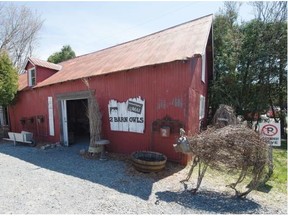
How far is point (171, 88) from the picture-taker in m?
7.02

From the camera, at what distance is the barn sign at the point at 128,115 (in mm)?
7717

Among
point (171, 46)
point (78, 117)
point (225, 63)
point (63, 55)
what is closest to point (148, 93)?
point (171, 46)

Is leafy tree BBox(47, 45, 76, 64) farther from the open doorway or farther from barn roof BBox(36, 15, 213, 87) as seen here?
barn roof BBox(36, 15, 213, 87)

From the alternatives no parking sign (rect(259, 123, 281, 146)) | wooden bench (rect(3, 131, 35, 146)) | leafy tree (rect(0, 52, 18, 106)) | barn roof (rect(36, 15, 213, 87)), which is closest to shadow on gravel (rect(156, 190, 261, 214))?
no parking sign (rect(259, 123, 281, 146))

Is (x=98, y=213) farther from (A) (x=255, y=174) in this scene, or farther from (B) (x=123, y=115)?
(B) (x=123, y=115)

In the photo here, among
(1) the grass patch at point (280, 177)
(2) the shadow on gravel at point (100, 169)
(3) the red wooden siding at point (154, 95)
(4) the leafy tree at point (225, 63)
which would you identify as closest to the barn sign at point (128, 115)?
(3) the red wooden siding at point (154, 95)

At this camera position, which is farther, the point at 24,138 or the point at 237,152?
the point at 24,138

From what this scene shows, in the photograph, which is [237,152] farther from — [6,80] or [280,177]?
[6,80]

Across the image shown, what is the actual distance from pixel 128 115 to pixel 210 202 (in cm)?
433

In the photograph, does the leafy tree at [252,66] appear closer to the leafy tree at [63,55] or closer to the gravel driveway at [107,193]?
the gravel driveway at [107,193]

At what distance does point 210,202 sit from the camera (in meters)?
4.57

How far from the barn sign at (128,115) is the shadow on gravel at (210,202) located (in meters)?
3.19

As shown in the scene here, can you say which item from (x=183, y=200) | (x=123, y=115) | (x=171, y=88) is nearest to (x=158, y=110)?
(x=171, y=88)

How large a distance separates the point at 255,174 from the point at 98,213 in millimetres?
3260
